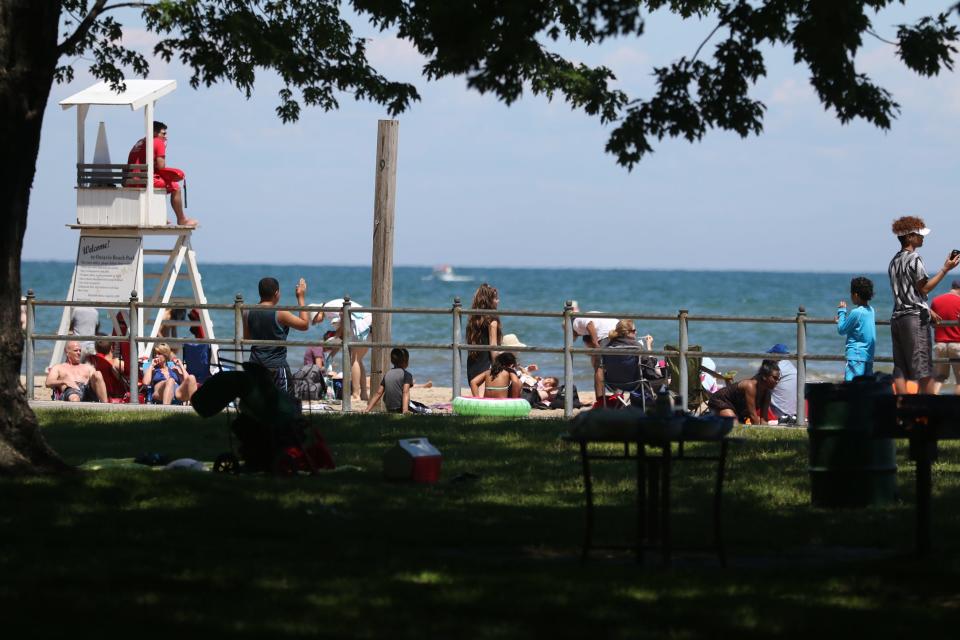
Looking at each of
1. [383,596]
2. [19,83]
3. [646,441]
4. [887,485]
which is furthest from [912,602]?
[19,83]

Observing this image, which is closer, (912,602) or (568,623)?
(568,623)

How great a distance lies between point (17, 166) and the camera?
1098 centimetres

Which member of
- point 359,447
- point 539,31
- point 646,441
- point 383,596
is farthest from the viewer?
point 359,447

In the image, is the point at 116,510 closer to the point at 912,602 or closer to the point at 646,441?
the point at 646,441

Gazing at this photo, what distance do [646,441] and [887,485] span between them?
132 inches

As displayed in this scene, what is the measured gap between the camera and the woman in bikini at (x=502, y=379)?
19094mm

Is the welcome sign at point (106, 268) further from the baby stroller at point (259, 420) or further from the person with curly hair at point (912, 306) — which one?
the person with curly hair at point (912, 306)

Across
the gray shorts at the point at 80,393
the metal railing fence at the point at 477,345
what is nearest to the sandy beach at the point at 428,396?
the gray shorts at the point at 80,393

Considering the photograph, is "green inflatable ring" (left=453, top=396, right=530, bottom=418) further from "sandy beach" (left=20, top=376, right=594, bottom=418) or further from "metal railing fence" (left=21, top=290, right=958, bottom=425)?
"sandy beach" (left=20, top=376, right=594, bottom=418)

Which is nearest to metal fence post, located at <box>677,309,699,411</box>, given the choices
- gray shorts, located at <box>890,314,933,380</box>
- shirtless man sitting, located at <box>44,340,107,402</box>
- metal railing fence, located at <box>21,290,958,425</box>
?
metal railing fence, located at <box>21,290,958,425</box>

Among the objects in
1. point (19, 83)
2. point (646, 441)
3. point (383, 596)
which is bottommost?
point (383, 596)

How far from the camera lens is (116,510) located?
1023 centimetres

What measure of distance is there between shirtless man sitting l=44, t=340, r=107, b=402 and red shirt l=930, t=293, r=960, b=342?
972 cm

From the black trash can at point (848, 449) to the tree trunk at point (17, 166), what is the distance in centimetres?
503
